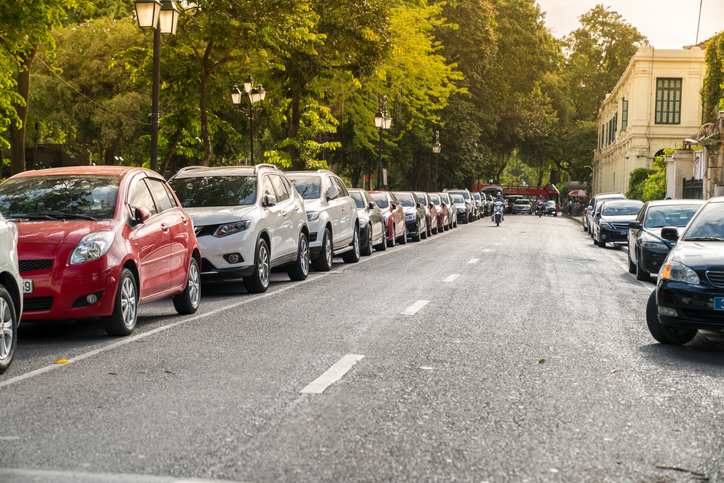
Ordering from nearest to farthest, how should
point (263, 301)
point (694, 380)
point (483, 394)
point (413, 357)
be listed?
point (483, 394) < point (694, 380) < point (413, 357) < point (263, 301)

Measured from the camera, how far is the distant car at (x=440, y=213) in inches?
1412

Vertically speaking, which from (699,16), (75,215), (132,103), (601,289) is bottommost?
(601,289)

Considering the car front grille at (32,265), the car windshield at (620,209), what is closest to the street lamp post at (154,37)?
the car front grille at (32,265)

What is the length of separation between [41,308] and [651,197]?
35071 millimetres

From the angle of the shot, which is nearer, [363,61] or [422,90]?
[363,61]

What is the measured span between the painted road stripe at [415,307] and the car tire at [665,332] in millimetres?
2910

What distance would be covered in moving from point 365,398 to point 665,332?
366 cm

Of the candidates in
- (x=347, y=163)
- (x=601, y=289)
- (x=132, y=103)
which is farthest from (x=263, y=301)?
(x=347, y=163)

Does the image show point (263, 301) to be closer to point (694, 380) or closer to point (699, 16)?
point (694, 380)

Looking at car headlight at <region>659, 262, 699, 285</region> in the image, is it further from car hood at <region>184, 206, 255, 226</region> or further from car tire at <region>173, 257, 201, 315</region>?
car hood at <region>184, 206, 255, 226</region>

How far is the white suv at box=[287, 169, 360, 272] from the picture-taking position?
53.2ft

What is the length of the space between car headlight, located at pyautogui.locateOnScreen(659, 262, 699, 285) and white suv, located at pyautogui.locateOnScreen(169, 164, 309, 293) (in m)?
5.96

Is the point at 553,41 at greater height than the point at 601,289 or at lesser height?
greater

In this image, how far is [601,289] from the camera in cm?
1374
